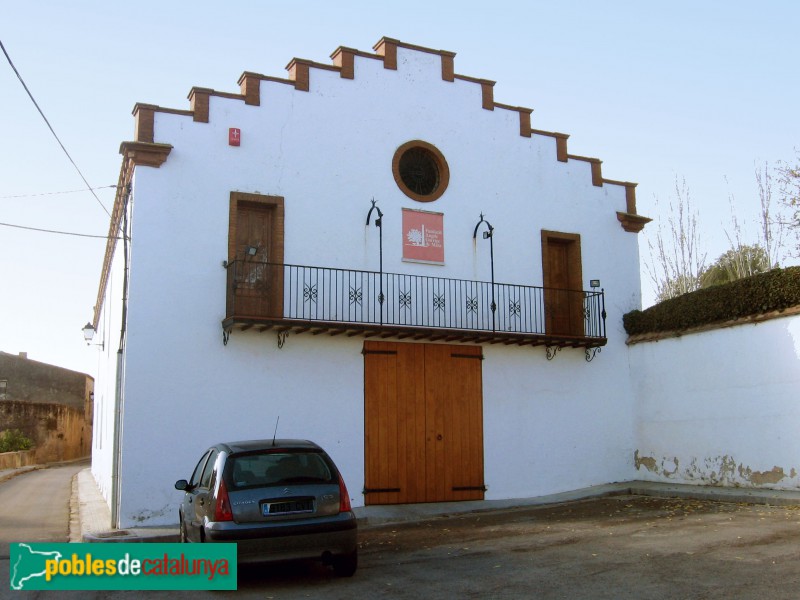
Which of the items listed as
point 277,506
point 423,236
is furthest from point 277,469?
point 423,236

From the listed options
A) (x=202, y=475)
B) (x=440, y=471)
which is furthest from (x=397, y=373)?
(x=202, y=475)

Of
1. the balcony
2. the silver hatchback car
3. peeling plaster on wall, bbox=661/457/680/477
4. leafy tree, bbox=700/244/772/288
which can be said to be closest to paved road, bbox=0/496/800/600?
the silver hatchback car

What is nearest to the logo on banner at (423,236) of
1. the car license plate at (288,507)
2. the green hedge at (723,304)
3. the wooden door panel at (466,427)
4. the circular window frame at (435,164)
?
the circular window frame at (435,164)

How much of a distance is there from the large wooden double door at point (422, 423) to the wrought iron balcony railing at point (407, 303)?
0.61m

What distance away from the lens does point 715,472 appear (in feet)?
50.0

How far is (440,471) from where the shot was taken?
1488cm

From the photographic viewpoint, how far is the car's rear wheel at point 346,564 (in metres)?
8.36

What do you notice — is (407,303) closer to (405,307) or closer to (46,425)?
(405,307)

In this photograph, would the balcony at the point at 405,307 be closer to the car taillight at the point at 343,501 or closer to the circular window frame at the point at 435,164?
the circular window frame at the point at 435,164

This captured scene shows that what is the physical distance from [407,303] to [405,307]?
3.6 inches

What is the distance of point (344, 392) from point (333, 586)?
6281 millimetres

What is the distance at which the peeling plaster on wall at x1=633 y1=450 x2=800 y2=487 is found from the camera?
1409cm

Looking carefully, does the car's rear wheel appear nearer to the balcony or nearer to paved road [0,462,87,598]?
paved road [0,462,87,598]

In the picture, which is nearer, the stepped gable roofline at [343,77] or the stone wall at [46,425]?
the stepped gable roofline at [343,77]
